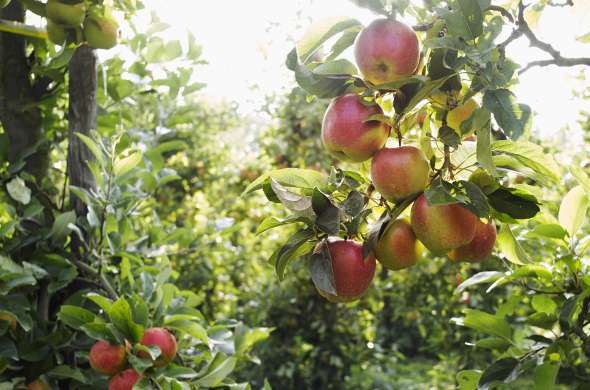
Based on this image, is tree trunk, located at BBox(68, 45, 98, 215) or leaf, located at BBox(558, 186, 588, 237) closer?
leaf, located at BBox(558, 186, 588, 237)

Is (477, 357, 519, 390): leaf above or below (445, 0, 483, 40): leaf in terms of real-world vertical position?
below

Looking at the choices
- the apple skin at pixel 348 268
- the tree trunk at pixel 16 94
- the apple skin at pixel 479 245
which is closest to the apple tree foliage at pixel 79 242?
the tree trunk at pixel 16 94

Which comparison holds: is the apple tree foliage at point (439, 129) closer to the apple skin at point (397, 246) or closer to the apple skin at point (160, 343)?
the apple skin at point (397, 246)

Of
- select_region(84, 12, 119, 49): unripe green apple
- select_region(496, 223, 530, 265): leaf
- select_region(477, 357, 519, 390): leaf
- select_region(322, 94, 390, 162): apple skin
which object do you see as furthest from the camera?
select_region(84, 12, 119, 49): unripe green apple

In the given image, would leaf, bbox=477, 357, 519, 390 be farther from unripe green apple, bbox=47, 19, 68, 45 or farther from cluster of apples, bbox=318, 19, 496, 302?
unripe green apple, bbox=47, 19, 68, 45

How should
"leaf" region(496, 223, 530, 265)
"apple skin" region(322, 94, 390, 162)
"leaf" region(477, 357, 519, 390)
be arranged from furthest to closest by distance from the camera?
"leaf" region(477, 357, 519, 390) < "leaf" region(496, 223, 530, 265) < "apple skin" region(322, 94, 390, 162)

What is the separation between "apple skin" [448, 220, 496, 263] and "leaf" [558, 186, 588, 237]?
1.12ft

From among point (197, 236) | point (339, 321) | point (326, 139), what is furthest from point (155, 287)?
point (339, 321)

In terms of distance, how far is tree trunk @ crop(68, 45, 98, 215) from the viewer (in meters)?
1.48

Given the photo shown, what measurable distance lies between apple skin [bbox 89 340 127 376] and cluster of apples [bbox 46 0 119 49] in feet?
2.23

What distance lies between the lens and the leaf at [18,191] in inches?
55.1

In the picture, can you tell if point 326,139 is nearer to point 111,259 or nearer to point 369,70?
point 369,70

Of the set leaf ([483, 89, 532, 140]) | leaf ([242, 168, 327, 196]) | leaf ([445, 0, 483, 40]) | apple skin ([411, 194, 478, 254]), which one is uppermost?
leaf ([445, 0, 483, 40])

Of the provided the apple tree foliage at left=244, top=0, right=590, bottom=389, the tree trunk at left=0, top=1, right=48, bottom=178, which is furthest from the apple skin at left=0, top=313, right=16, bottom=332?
the apple tree foliage at left=244, top=0, right=590, bottom=389
